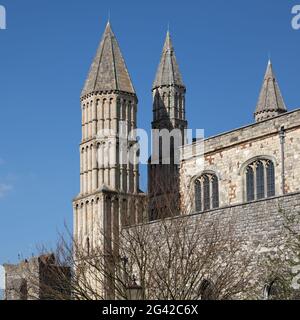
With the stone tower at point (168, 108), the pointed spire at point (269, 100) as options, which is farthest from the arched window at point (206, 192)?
the pointed spire at point (269, 100)

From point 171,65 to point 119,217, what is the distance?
23573 millimetres

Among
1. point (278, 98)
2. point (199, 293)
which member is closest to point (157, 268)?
point (199, 293)

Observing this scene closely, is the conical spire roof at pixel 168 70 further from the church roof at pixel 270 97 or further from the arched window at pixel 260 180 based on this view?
→ the arched window at pixel 260 180

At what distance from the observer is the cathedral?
3319 cm

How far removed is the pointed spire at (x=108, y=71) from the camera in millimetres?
49844

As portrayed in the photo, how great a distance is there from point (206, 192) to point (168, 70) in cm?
2935

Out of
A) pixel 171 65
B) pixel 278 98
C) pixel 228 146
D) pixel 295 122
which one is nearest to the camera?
pixel 295 122

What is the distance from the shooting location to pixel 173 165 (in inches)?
2386

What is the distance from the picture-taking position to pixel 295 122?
33.4 meters

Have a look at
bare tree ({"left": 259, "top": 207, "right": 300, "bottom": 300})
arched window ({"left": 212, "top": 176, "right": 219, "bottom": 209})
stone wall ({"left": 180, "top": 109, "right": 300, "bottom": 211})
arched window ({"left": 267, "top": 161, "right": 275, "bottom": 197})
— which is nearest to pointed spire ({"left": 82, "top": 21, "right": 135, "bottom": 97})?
stone wall ({"left": 180, "top": 109, "right": 300, "bottom": 211})

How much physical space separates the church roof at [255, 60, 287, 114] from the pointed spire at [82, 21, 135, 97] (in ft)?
49.0

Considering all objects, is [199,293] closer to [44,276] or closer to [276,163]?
[276,163]

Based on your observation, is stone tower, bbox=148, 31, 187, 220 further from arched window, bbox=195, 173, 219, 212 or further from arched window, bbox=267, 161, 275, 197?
arched window, bbox=267, 161, 275, 197

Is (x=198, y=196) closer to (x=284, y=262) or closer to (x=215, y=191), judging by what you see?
(x=215, y=191)
